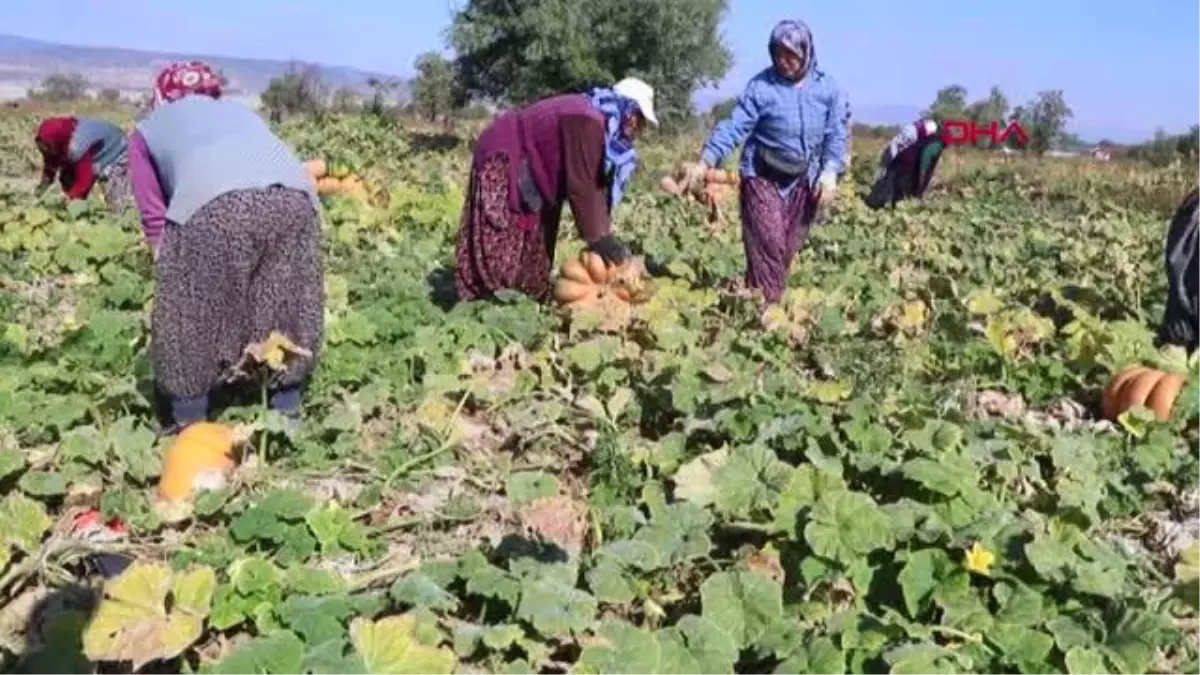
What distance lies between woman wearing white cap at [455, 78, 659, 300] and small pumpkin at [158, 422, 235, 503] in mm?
2536

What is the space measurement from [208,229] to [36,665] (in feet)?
5.76

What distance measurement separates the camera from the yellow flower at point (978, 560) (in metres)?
3.12

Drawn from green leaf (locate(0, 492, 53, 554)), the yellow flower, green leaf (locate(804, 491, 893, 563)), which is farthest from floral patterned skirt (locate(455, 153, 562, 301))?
the yellow flower

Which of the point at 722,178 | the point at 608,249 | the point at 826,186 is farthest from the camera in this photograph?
the point at 722,178

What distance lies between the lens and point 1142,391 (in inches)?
209

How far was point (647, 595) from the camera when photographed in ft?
11.1

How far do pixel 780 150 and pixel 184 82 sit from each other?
3433 mm

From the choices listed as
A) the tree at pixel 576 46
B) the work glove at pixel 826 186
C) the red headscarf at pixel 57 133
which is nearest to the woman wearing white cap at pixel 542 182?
the work glove at pixel 826 186

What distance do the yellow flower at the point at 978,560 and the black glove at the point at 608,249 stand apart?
142 inches

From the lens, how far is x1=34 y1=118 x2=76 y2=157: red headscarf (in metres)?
10.2

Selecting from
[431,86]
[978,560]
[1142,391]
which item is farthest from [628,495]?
[431,86]

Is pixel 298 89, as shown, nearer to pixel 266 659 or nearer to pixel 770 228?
pixel 770 228

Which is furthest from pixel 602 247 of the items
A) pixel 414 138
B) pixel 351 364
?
pixel 414 138

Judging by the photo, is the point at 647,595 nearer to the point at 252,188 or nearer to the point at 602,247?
the point at 252,188
